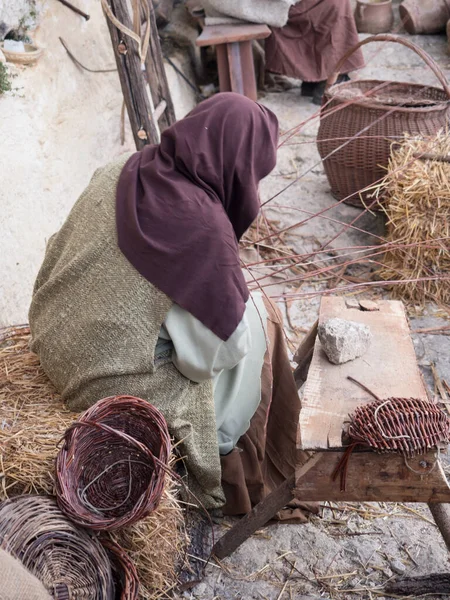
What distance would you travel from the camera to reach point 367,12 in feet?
23.2

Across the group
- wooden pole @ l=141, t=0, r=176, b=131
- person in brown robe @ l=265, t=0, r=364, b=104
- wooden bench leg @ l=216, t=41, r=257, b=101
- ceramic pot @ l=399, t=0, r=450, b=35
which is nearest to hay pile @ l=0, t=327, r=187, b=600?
wooden pole @ l=141, t=0, r=176, b=131

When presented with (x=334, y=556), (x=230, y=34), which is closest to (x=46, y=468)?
(x=334, y=556)

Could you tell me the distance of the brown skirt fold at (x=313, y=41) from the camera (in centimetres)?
564

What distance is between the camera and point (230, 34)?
17.1ft

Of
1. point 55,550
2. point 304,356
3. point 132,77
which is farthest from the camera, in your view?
point 132,77

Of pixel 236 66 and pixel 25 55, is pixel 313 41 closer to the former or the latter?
pixel 236 66

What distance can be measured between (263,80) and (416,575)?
5041 millimetres

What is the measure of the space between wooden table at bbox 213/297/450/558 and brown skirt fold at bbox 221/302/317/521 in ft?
0.58

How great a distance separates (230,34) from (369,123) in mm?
1695

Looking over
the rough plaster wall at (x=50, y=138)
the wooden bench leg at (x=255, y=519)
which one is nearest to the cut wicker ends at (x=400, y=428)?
the wooden bench leg at (x=255, y=519)

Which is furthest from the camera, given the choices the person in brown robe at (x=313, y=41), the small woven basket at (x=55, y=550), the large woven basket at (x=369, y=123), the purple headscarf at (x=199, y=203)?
the person in brown robe at (x=313, y=41)

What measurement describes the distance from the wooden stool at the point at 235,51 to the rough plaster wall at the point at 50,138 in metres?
0.97

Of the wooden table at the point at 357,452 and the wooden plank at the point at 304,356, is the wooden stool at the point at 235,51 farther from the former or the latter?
the wooden table at the point at 357,452

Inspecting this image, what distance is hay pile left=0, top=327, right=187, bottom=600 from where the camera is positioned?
185cm
